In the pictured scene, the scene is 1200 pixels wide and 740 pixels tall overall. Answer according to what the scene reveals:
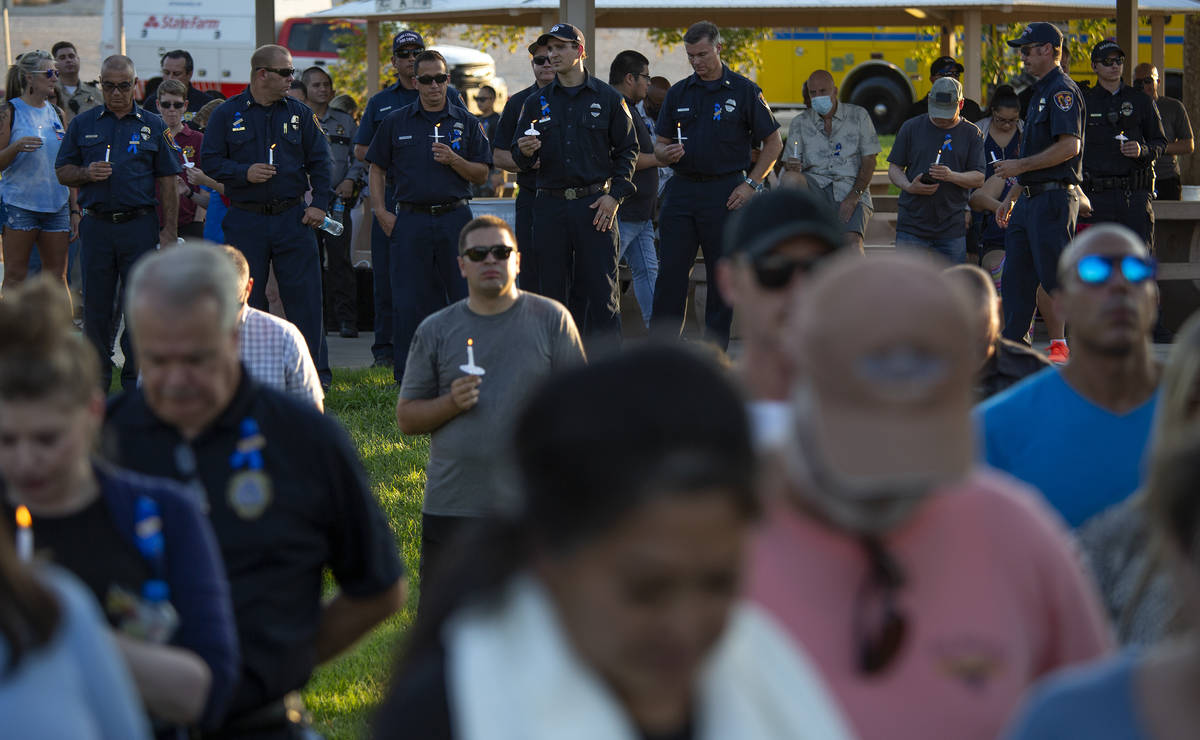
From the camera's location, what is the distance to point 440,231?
10758 millimetres

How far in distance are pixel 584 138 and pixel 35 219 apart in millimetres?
4488

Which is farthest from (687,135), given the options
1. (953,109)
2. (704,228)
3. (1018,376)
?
(1018,376)

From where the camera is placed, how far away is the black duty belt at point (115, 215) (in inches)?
423

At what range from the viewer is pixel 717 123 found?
10.8 m

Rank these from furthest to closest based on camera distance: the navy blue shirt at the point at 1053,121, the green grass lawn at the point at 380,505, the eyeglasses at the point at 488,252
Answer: the navy blue shirt at the point at 1053,121, the eyeglasses at the point at 488,252, the green grass lawn at the point at 380,505

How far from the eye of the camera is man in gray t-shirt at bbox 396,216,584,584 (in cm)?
597

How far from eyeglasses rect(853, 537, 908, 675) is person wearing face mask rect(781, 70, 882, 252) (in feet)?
36.3

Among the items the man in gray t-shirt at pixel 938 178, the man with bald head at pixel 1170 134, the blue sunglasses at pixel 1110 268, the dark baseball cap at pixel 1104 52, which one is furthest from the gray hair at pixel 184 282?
the man with bald head at pixel 1170 134

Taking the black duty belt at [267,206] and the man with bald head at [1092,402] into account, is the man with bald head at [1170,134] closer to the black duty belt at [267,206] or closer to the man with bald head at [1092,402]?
the black duty belt at [267,206]

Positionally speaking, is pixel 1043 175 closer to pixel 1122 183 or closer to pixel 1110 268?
pixel 1122 183

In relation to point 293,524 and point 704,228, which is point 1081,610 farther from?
point 704,228

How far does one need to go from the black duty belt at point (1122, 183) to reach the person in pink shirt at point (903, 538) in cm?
1029

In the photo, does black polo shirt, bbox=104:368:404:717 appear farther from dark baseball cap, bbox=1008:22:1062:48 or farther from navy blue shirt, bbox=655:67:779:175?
dark baseball cap, bbox=1008:22:1062:48

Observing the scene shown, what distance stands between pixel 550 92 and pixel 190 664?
26.7 ft
